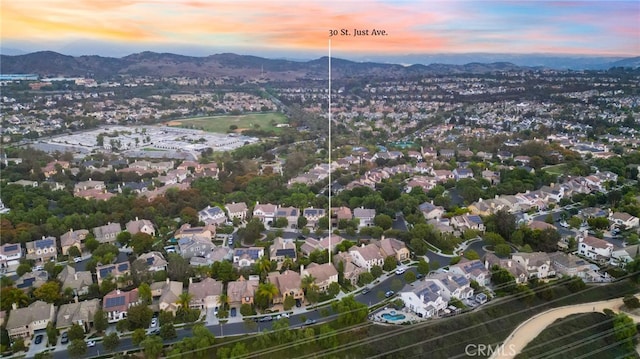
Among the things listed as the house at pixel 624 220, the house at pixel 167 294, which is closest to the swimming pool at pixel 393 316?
the house at pixel 167 294

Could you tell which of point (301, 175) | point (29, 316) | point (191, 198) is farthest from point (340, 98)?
point (29, 316)

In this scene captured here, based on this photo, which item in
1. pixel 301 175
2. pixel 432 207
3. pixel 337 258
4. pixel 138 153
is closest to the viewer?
pixel 337 258

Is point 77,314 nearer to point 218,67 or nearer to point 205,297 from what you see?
point 205,297

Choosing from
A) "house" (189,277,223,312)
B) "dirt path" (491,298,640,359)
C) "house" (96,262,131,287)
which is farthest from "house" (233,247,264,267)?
"dirt path" (491,298,640,359)

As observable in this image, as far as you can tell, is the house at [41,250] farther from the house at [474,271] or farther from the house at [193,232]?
the house at [474,271]

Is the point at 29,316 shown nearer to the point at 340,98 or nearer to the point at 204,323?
the point at 204,323

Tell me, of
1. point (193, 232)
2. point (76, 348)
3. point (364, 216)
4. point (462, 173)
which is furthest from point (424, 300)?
point (462, 173)
